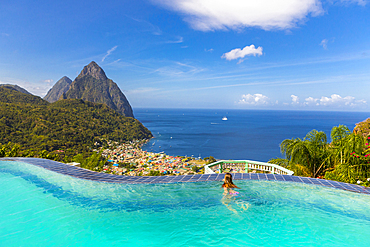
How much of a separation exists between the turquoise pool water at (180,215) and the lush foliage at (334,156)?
189cm

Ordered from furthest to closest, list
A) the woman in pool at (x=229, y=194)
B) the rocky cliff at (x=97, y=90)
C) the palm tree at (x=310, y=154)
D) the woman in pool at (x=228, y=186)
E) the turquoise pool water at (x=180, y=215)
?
1. the rocky cliff at (x=97, y=90)
2. the palm tree at (x=310, y=154)
3. the woman in pool at (x=228, y=186)
4. the woman in pool at (x=229, y=194)
5. the turquoise pool water at (x=180, y=215)

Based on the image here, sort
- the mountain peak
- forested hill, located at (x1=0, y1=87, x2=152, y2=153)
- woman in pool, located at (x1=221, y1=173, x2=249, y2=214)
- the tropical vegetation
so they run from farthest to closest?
the mountain peak < forested hill, located at (x1=0, y1=87, x2=152, y2=153) < the tropical vegetation < woman in pool, located at (x1=221, y1=173, x2=249, y2=214)

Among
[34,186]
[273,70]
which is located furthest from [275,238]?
[273,70]

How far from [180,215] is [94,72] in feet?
583

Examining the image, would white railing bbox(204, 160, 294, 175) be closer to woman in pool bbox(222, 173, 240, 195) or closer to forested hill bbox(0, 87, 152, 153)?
woman in pool bbox(222, 173, 240, 195)

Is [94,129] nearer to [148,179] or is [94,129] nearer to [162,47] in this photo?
[162,47]

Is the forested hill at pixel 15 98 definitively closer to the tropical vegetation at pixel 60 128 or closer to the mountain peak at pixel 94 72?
the tropical vegetation at pixel 60 128

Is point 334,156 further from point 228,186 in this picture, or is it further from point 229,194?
point 229,194

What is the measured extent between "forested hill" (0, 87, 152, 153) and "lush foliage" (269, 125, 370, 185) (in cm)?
5631

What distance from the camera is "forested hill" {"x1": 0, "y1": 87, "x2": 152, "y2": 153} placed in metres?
51.1

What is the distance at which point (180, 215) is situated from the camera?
4750mm

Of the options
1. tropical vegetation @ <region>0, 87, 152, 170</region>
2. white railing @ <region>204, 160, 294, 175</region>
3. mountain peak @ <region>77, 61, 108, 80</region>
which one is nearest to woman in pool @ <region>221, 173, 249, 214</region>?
white railing @ <region>204, 160, 294, 175</region>

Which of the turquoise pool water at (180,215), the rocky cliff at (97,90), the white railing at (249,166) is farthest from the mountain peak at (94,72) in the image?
the white railing at (249,166)

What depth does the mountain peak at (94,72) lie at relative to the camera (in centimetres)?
15675
